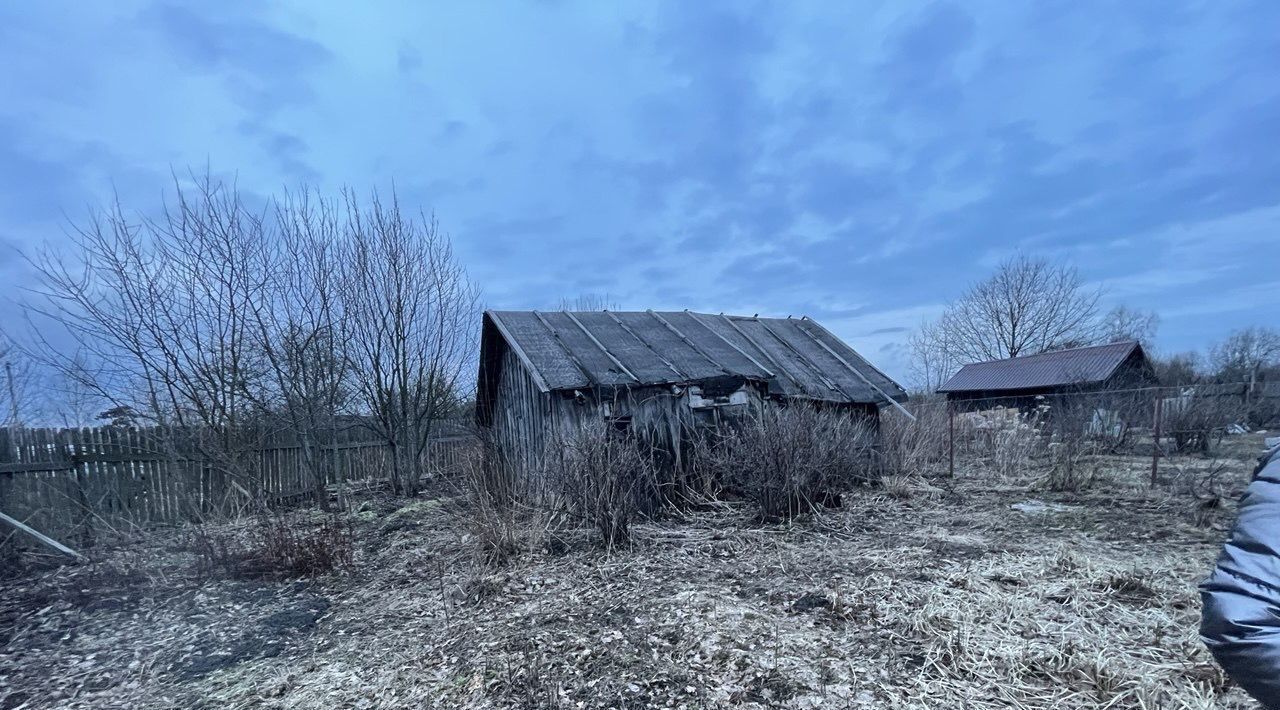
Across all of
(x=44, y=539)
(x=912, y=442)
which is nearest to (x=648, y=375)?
(x=912, y=442)

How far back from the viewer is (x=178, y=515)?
7980mm

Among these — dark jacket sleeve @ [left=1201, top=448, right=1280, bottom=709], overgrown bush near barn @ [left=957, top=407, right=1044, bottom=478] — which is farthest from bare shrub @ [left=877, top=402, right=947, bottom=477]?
dark jacket sleeve @ [left=1201, top=448, right=1280, bottom=709]

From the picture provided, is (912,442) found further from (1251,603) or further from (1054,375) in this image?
(1054,375)

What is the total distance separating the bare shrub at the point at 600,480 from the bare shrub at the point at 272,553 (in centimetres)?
247

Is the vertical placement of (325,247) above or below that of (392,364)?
above

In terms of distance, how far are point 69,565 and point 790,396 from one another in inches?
373

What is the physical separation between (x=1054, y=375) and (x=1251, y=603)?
26086 mm

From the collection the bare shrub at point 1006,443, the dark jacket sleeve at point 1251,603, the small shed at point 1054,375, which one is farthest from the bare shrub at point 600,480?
the small shed at point 1054,375

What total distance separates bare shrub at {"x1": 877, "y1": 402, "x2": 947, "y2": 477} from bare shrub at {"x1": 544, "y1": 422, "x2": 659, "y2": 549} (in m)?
6.45

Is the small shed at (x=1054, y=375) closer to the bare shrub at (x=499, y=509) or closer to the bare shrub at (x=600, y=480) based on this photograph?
the bare shrub at (x=600, y=480)

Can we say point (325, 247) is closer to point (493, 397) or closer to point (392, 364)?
point (392, 364)

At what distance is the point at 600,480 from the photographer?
6.37 m

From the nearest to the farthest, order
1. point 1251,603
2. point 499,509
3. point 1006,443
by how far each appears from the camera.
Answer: point 1251,603
point 499,509
point 1006,443

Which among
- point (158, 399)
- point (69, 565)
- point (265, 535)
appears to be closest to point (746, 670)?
point (265, 535)
